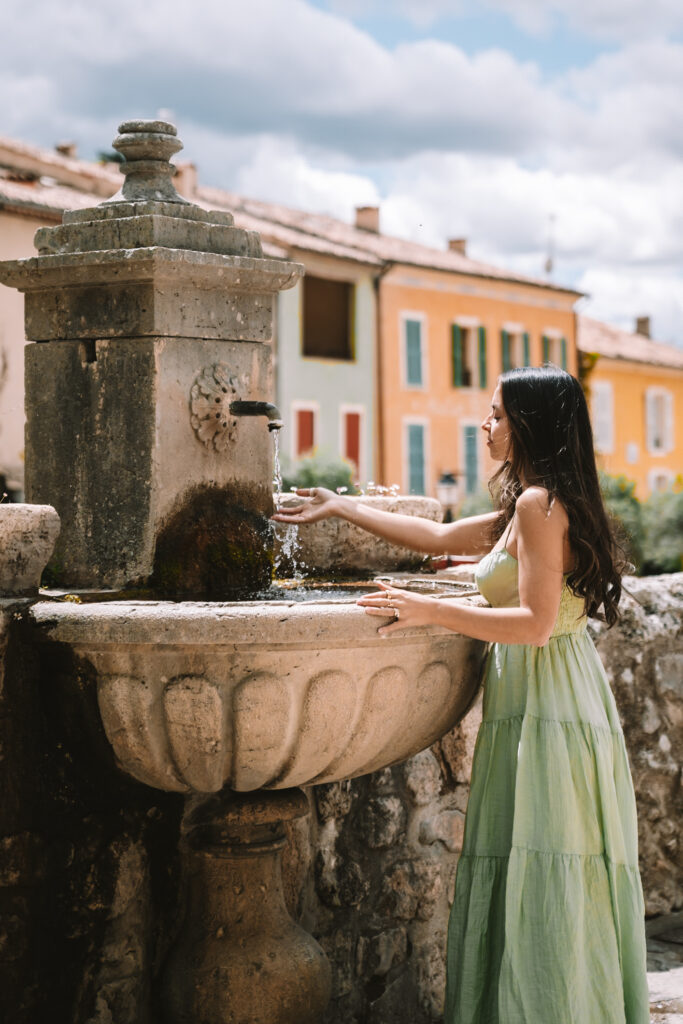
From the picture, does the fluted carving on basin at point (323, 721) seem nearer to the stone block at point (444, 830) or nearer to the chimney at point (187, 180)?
the stone block at point (444, 830)

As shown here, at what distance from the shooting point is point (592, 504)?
9.86 ft

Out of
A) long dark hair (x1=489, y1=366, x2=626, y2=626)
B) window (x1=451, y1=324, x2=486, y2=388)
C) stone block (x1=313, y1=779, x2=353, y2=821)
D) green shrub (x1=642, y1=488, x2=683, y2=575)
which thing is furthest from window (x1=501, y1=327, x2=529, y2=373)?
long dark hair (x1=489, y1=366, x2=626, y2=626)

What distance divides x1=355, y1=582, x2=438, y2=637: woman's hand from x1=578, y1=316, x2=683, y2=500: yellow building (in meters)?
28.8

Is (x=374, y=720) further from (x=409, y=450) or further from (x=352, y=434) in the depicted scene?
(x=409, y=450)

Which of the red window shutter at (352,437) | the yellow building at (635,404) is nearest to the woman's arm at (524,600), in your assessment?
the red window shutter at (352,437)

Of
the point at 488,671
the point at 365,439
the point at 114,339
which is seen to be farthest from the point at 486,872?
the point at 365,439

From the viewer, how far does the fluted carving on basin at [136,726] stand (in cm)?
281

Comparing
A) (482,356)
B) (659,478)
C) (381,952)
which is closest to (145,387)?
(381,952)

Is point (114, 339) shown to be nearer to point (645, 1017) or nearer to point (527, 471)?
point (527, 471)

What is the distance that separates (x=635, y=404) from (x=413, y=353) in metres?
9.21

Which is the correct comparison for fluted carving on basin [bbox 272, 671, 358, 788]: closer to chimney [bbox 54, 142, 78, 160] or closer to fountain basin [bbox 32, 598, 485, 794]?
fountain basin [bbox 32, 598, 485, 794]

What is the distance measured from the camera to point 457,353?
27.9 meters

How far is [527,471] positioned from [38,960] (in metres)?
1.49

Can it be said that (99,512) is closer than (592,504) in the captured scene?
No
